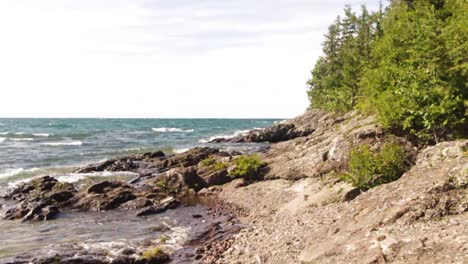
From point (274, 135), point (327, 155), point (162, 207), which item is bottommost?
point (162, 207)

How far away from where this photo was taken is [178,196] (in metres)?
29.1

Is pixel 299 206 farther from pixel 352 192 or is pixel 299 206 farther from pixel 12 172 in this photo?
pixel 12 172

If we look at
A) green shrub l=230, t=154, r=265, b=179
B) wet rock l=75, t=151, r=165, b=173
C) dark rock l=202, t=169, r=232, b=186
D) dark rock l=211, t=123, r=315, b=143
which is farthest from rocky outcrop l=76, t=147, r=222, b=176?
dark rock l=211, t=123, r=315, b=143

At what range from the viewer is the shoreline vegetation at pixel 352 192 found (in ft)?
40.3

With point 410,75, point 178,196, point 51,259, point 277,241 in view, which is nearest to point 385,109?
point 410,75

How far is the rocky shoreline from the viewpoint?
38.4 feet

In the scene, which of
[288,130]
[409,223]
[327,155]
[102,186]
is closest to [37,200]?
[102,186]

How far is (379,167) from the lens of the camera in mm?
18031

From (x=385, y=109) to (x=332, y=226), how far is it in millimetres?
9895

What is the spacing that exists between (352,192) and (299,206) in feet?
9.84

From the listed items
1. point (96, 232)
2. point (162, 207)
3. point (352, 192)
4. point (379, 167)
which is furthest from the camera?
point (162, 207)

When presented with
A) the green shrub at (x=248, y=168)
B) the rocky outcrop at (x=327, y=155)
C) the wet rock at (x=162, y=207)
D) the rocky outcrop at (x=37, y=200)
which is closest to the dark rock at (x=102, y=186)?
the rocky outcrop at (x=37, y=200)

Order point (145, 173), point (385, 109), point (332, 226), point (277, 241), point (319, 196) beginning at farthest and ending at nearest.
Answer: point (145, 173) → point (385, 109) → point (319, 196) → point (277, 241) → point (332, 226)

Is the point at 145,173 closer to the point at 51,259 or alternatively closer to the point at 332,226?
the point at 51,259
